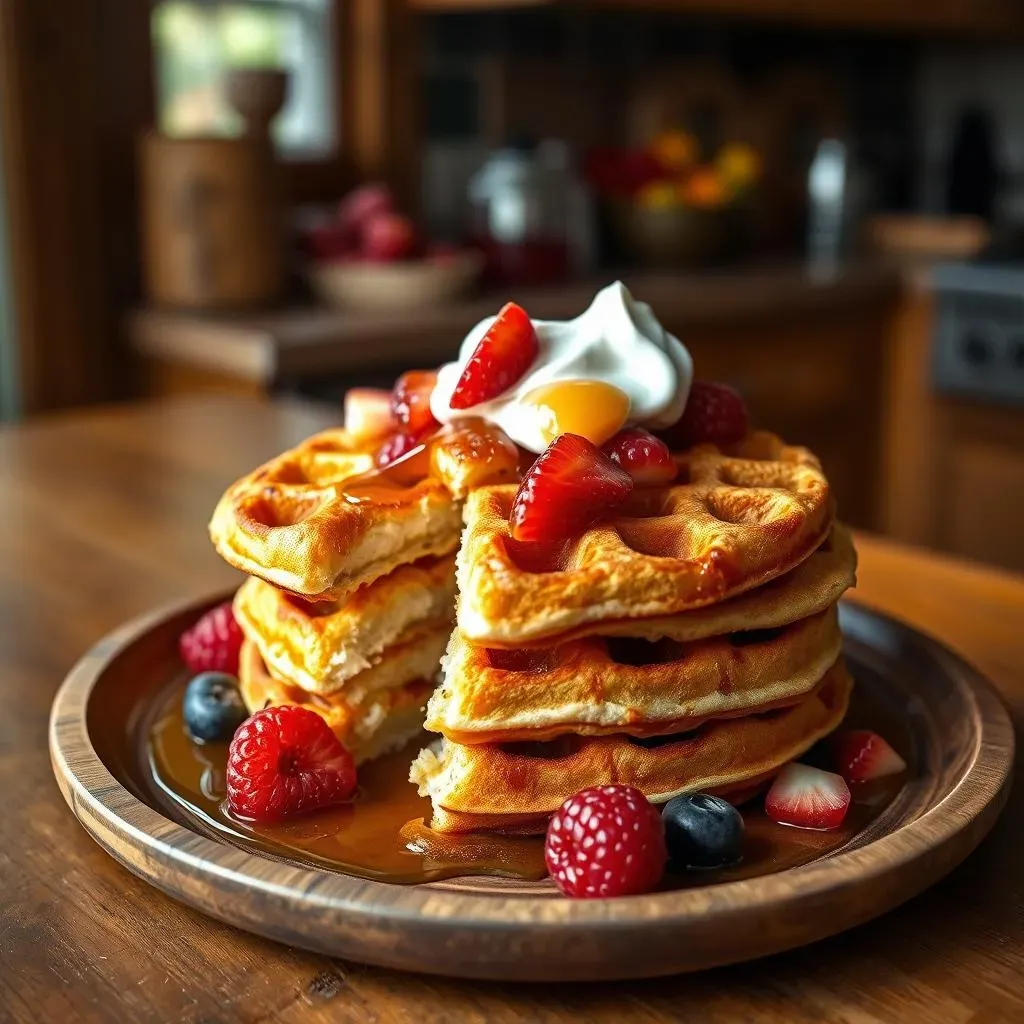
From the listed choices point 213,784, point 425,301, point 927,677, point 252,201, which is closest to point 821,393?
point 425,301

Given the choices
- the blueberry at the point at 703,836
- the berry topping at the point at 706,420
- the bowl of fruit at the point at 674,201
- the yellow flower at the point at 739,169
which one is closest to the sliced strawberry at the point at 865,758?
the blueberry at the point at 703,836

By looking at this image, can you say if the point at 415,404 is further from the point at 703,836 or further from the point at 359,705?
Result: the point at 703,836

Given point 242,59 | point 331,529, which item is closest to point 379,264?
point 242,59

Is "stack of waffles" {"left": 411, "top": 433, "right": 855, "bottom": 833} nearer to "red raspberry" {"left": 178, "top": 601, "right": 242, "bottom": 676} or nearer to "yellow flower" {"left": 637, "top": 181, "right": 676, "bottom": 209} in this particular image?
"red raspberry" {"left": 178, "top": 601, "right": 242, "bottom": 676}

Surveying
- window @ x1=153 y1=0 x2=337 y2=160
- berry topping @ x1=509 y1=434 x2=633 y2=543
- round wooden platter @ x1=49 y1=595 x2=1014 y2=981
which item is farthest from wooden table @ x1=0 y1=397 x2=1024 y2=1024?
window @ x1=153 y1=0 x2=337 y2=160

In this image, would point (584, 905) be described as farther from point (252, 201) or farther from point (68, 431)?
point (252, 201)
